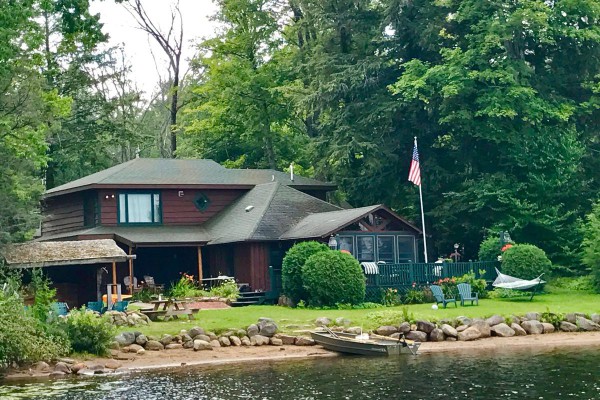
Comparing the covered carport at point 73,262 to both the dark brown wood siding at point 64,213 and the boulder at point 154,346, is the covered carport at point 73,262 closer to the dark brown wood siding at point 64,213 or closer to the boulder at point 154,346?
the dark brown wood siding at point 64,213

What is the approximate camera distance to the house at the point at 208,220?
38562 mm

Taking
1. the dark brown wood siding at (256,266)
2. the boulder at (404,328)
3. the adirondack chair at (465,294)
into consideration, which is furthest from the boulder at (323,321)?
the dark brown wood siding at (256,266)

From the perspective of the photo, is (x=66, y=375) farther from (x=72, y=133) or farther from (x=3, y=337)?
(x=72, y=133)

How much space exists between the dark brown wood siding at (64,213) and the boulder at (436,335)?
762 inches

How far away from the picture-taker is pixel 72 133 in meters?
51.2

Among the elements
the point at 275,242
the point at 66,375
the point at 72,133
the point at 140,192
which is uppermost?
the point at 72,133

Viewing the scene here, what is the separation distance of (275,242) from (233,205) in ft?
18.2

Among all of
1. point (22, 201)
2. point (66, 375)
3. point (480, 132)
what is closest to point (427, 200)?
point (480, 132)

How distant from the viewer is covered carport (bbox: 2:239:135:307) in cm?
3281

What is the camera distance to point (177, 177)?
4356cm

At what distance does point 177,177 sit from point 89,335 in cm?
1761

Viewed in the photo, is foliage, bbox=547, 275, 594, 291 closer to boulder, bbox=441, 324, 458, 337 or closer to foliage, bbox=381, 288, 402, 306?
foliage, bbox=381, 288, 402, 306

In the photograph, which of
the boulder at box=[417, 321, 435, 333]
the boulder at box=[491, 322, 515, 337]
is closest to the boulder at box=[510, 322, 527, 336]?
the boulder at box=[491, 322, 515, 337]

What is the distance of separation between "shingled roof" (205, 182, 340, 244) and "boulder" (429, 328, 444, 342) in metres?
10.2
